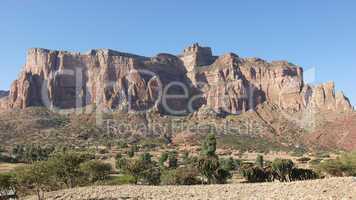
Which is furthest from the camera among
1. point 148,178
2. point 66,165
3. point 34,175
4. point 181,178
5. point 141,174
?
point 141,174

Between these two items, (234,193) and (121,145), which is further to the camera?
(121,145)

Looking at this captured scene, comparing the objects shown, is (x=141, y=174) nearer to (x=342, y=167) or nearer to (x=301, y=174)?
(x=301, y=174)

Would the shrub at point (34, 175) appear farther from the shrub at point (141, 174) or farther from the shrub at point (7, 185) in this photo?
the shrub at point (141, 174)

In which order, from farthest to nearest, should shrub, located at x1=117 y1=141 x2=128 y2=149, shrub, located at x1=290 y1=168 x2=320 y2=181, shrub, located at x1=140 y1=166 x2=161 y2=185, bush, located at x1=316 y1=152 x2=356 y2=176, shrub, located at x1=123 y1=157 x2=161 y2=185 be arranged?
shrub, located at x1=117 y1=141 x2=128 y2=149 < shrub, located at x1=123 y1=157 x2=161 y2=185 < shrub, located at x1=140 y1=166 x2=161 y2=185 < shrub, located at x1=290 y1=168 x2=320 y2=181 < bush, located at x1=316 y1=152 x2=356 y2=176

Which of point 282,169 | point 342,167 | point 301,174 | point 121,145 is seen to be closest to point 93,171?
point 282,169

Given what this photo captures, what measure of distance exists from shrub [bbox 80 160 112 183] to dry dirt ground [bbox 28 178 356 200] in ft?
58.6

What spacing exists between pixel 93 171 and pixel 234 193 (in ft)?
101

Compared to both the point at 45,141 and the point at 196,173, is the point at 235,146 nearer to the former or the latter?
Result: the point at 45,141

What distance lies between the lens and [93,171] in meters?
57.6

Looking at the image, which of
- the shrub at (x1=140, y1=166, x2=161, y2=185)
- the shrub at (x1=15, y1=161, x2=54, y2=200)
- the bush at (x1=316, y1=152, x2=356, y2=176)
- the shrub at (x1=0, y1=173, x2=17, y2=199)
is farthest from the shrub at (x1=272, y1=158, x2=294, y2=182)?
the shrub at (x1=0, y1=173, x2=17, y2=199)

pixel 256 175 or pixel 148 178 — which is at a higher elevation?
pixel 256 175

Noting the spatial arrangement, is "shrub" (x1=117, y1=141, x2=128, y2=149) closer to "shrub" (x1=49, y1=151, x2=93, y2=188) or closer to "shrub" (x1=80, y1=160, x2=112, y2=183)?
"shrub" (x1=80, y1=160, x2=112, y2=183)

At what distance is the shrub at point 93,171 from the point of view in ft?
185

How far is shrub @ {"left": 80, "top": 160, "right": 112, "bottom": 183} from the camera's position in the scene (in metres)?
56.4
